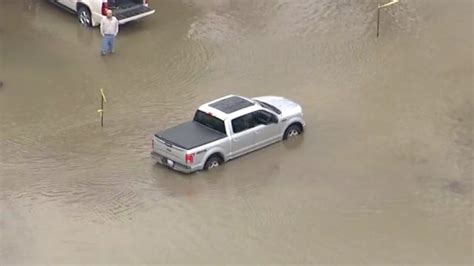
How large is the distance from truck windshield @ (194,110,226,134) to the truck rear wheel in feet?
2.04

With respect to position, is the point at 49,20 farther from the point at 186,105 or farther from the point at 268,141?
the point at 268,141

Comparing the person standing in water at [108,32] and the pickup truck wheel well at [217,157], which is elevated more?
the person standing in water at [108,32]

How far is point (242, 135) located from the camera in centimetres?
2188

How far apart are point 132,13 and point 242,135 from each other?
28.6ft

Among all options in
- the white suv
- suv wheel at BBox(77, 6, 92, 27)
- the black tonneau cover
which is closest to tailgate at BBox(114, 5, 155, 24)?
the white suv

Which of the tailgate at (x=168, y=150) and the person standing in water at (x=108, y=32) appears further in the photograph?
the person standing in water at (x=108, y=32)

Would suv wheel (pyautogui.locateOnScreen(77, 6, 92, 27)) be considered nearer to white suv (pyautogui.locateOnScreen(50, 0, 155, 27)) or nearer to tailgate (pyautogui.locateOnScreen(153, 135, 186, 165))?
white suv (pyautogui.locateOnScreen(50, 0, 155, 27))

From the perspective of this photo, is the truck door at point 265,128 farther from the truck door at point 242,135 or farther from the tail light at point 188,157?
the tail light at point 188,157

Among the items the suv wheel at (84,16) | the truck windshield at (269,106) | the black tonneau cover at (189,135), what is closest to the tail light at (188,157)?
the black tonneau cover at (189,135)

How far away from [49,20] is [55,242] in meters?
12.7

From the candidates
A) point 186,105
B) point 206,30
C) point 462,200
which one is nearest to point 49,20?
point 206,30

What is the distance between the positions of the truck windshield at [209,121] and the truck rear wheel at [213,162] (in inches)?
24.4

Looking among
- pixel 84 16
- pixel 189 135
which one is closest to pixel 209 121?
pixel 189 135

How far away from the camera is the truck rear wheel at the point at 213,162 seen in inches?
844
